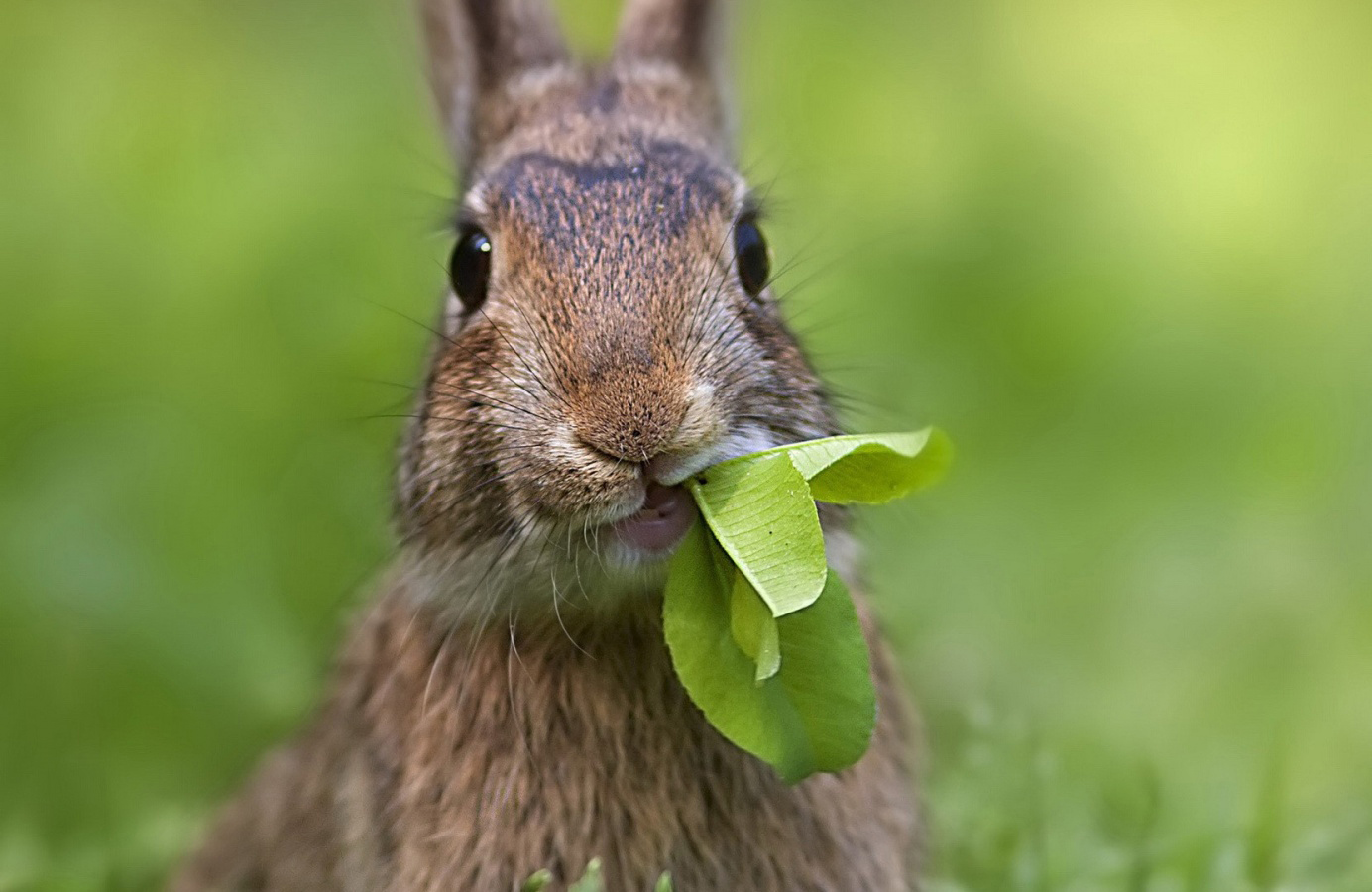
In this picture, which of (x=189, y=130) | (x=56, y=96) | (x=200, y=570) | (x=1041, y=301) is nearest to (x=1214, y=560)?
(x=1041, y=301)

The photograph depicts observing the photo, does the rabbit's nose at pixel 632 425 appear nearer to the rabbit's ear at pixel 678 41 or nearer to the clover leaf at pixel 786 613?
the clover leaf at pixel 786 613

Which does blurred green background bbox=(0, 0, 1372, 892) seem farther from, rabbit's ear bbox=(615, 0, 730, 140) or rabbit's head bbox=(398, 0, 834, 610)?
rabbit's head bbox=(398, 0, 834, 610)

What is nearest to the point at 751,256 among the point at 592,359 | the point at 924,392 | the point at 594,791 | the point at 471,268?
the point at 471,268

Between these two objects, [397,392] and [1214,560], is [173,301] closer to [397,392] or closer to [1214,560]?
[397,392]

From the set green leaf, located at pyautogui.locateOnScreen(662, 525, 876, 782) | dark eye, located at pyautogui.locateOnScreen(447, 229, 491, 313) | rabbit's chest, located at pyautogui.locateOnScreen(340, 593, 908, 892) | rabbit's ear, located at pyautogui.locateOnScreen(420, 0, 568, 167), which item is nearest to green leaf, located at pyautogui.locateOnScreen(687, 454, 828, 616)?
green leaf, located at pyautogui.locateOnScreen(662, 525, 876, 782)

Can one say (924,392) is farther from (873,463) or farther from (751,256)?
(873,463)
